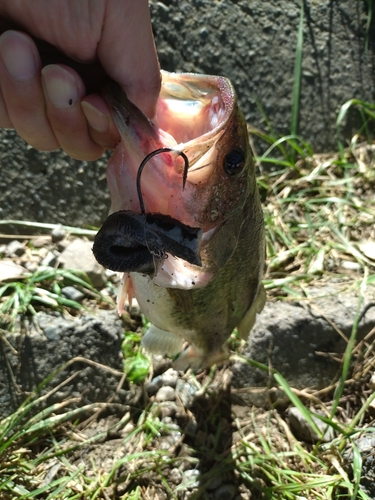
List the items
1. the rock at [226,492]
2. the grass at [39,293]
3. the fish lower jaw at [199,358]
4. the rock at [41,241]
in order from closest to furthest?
the fish lower jaw at [199,358] → the rock at [226,492] → the grass at [39,293] → the rock at [41,241]

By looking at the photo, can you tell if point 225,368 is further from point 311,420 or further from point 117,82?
point 117,82

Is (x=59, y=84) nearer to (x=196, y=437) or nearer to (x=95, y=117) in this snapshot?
(x=95, y=117)

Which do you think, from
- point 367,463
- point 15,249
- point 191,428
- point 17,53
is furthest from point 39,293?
point 367,463

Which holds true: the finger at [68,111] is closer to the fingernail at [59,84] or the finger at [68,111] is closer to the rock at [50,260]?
the fingernail at [59,84]

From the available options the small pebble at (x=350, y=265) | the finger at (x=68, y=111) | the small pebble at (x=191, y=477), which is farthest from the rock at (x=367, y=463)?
the finger at (x=68, y=111)

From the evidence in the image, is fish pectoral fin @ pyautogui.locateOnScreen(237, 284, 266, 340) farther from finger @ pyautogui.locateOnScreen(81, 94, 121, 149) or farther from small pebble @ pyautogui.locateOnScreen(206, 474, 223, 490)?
finger @ pyautogui.locateOnScreen(81, 94, 121, 149)

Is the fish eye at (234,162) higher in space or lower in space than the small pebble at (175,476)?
higher
